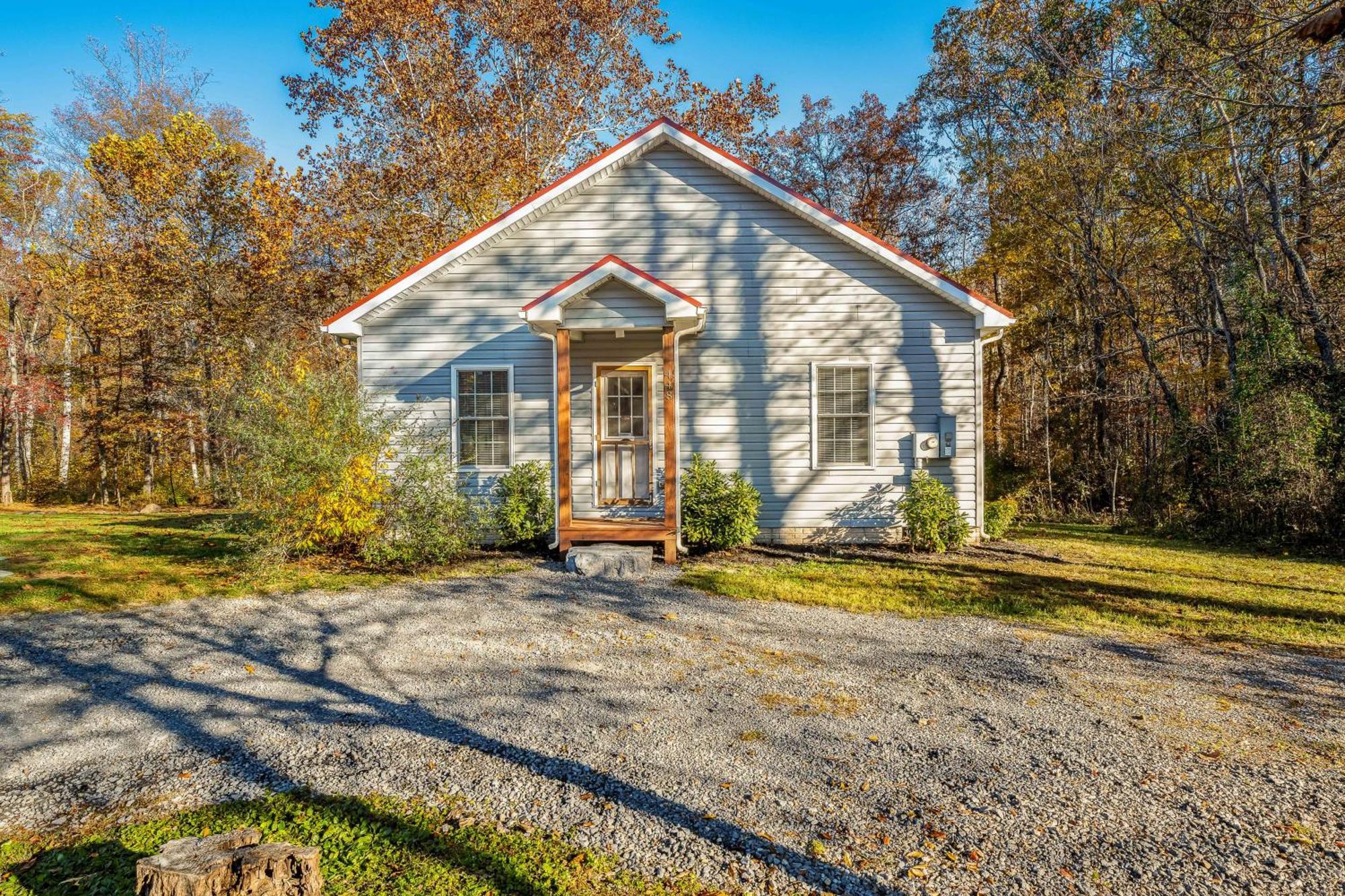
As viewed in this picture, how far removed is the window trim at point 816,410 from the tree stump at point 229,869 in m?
9.41

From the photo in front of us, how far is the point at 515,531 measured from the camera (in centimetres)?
1067

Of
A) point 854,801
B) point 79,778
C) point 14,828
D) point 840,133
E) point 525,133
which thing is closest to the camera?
point 14,828

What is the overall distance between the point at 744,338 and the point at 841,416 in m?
1.96

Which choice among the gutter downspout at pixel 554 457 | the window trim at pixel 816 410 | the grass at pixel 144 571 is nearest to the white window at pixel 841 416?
the window trim at pixel 816 410

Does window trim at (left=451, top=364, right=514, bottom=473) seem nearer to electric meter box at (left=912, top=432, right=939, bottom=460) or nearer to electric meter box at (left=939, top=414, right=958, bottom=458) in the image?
electric meter box at (left=912, top=432, right=939, bottom=460)

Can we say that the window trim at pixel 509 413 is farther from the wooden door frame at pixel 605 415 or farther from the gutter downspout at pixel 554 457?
the wooden door frame at pixel 605 415

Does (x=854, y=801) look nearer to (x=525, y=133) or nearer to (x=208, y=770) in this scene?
(x=208, y=770)

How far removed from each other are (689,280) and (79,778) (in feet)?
30.8

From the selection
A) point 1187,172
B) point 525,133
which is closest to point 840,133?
point 525,133

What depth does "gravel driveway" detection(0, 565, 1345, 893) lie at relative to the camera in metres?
3.13

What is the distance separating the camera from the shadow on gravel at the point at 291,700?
3281 millimetres

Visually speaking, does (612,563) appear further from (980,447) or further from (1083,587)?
(980,447)

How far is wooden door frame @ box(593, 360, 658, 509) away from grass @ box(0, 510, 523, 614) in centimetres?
202

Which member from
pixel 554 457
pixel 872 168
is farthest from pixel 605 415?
pixel 872 168
